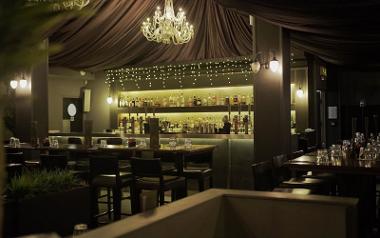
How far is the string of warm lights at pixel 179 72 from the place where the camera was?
10465 mm

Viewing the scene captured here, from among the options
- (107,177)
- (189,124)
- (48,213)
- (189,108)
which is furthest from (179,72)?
(48,213)

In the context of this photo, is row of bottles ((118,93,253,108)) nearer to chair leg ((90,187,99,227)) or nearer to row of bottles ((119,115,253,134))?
row of bottles ((119,115,253,134))

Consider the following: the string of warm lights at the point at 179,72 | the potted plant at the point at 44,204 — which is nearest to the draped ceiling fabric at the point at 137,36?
the string of warm lights at the point at 179,72

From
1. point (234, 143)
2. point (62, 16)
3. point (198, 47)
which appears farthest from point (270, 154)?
point (62, 16)

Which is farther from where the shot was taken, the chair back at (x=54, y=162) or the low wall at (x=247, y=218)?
the chair back at (x=54, y=162)

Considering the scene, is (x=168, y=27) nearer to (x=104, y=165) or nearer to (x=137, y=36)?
(x=137, y=36)

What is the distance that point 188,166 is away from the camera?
693 centimetres

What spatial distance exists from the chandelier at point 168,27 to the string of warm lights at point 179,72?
82.9 inches

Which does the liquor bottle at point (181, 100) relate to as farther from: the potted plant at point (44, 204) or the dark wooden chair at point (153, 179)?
the potted plant at point (44, 204)

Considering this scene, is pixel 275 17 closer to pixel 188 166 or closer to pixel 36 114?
pixel 188 166

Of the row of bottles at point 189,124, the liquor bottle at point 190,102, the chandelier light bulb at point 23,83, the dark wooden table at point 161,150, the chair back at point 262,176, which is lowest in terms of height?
the chair back at point 262,176

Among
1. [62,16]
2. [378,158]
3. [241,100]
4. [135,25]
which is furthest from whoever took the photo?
[241,100]

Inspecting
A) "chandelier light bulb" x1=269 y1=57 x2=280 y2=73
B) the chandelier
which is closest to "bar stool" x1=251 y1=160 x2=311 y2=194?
"chandelier light bulb" x1=269 y1=57 x2=280 y2=73

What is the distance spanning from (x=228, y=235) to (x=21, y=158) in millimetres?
4710
